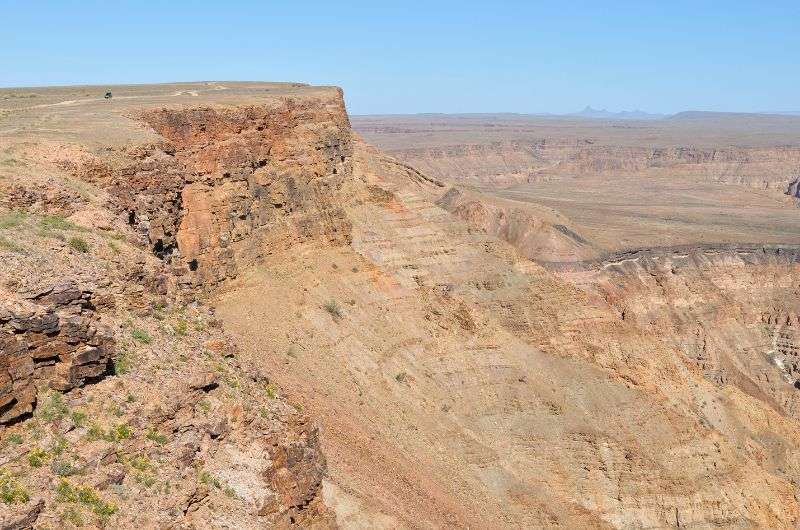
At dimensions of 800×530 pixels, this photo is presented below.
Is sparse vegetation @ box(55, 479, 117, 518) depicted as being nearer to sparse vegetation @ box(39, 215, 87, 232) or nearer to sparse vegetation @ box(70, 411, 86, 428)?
sparse vegetation @ box(70, 411, 86, 428)

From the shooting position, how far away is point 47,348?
12148 mm

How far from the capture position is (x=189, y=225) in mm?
27969

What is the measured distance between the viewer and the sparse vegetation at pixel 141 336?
47.4ft

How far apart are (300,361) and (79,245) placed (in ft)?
44.6

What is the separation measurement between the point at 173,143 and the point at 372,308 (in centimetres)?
1121

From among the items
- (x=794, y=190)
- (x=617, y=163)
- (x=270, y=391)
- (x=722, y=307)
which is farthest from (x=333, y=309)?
(x=617, y=163)

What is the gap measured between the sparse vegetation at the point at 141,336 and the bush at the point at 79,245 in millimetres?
2296

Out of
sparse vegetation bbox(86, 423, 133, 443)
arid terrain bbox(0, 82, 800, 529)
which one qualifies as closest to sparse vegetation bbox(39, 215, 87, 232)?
arid terrain bbox(0, 82, 800, 529)

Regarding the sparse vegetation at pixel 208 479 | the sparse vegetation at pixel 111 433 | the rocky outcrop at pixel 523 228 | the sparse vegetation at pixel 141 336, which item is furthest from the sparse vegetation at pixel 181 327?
the rocky outcrop at pixel 523 228

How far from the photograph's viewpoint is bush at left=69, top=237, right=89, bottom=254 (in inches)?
617

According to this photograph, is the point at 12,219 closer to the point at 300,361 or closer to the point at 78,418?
the point at 78,418

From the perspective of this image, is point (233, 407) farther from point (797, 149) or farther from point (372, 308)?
point (797, 149)

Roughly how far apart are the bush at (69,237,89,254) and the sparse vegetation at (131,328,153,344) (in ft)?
7.53

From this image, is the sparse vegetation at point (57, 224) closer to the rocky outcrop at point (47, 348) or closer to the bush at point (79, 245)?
the bush at point (79, 245)
